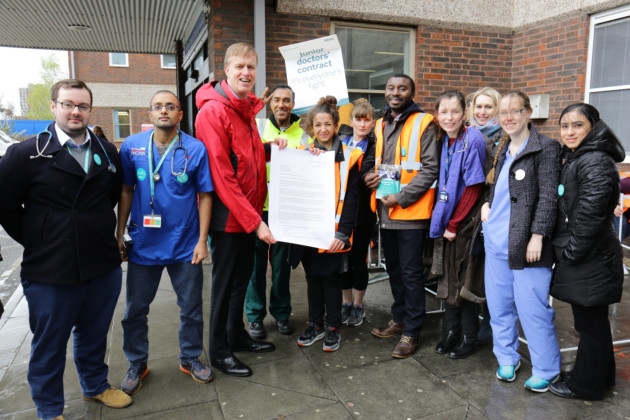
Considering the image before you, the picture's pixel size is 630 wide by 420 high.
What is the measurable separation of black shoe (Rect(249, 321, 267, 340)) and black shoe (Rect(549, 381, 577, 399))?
215cm

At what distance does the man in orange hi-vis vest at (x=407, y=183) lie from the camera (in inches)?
135

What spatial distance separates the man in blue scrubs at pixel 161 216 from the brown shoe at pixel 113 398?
89mm

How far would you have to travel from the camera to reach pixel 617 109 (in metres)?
6.61

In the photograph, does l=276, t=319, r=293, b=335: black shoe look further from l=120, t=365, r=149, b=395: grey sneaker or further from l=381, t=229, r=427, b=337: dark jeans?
l=120, t=365, r=149, b=395: grey sneaker

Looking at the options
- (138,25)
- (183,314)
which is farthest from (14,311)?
(138,25)

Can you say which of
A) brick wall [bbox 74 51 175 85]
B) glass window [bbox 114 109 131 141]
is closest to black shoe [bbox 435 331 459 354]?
glass window [bbox 114 109 131 141]

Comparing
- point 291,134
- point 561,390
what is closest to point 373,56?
point 291,134

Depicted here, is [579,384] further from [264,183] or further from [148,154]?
[148,154]

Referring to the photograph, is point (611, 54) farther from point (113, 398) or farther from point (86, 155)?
point (113, 398)

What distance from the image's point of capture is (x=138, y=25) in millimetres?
9172

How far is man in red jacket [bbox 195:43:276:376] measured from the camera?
2988 millimetres

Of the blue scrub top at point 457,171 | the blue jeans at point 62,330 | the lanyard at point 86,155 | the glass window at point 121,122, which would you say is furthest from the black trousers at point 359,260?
the glass window at point 121,122

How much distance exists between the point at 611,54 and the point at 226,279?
6440 millimetres

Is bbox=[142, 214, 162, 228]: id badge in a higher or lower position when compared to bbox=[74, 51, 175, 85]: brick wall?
lower
